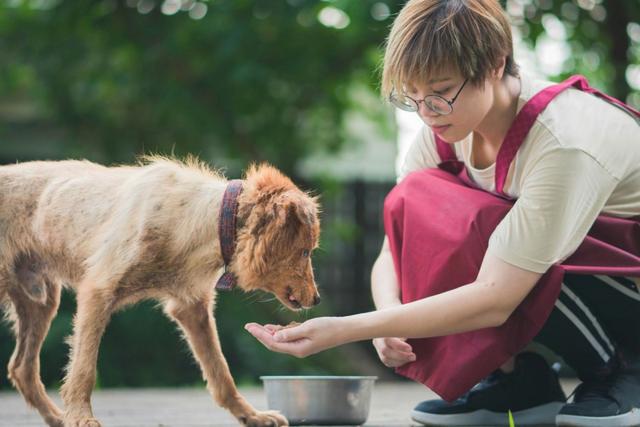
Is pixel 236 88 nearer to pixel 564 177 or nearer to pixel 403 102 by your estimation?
pixel 403 102

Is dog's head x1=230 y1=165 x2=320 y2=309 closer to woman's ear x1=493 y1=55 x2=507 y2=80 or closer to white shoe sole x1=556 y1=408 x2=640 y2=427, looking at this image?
woman's ear x1=493 y1=55 x2=507 y2=80

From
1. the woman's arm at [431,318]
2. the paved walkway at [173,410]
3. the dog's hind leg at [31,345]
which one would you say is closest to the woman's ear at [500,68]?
the woman's arm at [431,318]

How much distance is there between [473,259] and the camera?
12.0 feet

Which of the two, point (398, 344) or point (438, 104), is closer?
Result: point (438, 104)

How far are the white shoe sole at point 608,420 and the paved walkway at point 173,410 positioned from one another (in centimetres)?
99

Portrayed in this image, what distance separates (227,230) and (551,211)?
136cm

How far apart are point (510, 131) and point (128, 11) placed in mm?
6333

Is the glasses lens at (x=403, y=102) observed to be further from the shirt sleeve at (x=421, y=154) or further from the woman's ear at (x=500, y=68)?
the shirt sleeve at (x=421, y=154)

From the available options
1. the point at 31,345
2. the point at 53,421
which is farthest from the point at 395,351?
the point at 31,345

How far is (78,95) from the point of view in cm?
1010

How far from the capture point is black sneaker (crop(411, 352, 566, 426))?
161 inches

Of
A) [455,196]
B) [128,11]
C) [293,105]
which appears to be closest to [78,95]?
[128,11]

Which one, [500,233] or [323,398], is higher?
[500,233]

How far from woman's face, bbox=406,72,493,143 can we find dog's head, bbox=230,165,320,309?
2.51ft
